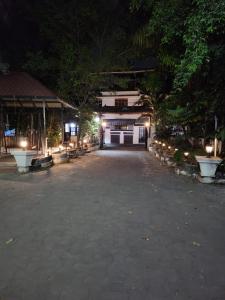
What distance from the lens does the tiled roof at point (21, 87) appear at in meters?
13.1

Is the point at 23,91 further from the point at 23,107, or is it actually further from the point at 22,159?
the point at 22,159

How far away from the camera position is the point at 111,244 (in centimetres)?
432

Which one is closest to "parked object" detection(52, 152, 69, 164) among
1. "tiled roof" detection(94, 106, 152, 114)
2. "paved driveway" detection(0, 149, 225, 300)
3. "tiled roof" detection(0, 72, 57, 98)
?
"tiled roof" detection(0, 72, 57, 98)

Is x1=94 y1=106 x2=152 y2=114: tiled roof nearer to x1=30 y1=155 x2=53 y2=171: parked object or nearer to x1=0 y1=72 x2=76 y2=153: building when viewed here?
x1=0 y1=72 x2=76 y2=153: building

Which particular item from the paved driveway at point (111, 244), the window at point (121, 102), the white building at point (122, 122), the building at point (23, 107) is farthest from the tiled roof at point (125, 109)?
the paved driveway at point (111, 244)

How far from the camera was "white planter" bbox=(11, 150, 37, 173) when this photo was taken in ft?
35.0

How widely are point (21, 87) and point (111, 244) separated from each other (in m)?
12.3

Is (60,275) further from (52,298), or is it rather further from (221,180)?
(221,180)

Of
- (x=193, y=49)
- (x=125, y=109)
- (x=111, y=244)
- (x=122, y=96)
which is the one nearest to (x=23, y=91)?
(x=193, y=49)

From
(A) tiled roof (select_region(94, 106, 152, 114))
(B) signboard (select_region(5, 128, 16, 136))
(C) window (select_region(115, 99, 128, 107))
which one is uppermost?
(C) window (select_region(115, 99, 128, 107))

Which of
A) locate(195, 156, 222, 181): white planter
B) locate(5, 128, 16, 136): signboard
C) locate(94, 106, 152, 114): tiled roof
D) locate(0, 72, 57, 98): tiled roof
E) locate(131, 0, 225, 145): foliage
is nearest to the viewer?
locate(131, 0, 225, 145): foliage

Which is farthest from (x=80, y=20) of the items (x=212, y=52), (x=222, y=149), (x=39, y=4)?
(x=222, y=149)

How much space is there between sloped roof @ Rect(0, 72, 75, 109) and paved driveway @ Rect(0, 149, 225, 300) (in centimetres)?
625

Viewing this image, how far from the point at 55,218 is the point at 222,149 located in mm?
8078
